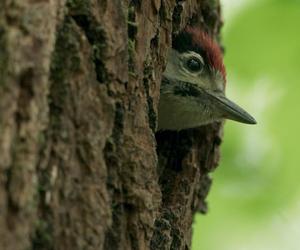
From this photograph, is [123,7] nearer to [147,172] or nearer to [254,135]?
[147,172]

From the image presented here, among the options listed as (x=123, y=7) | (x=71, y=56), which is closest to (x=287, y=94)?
(x=123, y=7)

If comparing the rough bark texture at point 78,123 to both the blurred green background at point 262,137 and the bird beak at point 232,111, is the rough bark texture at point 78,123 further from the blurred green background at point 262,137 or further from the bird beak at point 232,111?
the blurred green background at point 262,137

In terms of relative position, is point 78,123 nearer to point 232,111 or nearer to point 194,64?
point 232,111

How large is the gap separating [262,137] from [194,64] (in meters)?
1.43

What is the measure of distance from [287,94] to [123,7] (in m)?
3.19

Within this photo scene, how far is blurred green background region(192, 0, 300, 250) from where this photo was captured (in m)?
6.48

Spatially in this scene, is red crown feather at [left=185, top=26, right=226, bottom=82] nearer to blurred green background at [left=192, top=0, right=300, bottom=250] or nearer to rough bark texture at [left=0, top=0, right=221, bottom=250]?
blurred green background at [left=192, top=0, right=300, bottom=250]

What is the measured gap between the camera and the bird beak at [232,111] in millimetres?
5100

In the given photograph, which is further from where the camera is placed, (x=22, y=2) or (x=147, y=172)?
(x=147, y=172)

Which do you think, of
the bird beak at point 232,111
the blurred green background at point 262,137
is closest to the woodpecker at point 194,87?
the bird beak at point 232,111

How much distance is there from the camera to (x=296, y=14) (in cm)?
656

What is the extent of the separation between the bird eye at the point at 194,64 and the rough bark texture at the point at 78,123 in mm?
1359

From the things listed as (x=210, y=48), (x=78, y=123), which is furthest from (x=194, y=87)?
(x=78, y=123)

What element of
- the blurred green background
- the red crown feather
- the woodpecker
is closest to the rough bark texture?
the woodpecker
